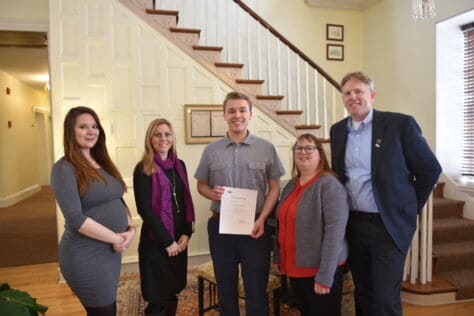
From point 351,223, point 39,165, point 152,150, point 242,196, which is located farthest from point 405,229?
point 39,165

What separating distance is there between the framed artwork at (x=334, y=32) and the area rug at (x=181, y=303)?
Result: 13.0 ft

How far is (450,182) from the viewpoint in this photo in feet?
13.5

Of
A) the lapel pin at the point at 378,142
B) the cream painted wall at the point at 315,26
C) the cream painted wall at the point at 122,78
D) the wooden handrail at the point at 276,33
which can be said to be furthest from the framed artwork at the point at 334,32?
the lapel pin at the point at 378,142

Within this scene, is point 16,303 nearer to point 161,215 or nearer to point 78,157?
point 78,157

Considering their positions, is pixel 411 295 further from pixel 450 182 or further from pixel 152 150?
pixel 152 150

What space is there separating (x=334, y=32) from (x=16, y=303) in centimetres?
551

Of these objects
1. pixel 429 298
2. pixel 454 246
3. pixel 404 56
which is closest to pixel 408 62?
pixel 404 56

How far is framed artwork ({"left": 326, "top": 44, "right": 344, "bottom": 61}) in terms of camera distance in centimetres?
556

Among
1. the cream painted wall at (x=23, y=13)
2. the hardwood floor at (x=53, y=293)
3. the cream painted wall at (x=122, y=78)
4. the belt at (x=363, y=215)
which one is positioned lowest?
the hardwood floor at (x=53, y=293)

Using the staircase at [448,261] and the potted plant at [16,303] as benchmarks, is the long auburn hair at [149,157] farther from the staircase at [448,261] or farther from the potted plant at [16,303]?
the staircase at [448,261]

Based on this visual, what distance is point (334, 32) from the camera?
18.2 feet

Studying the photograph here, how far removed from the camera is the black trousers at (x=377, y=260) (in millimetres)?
1730

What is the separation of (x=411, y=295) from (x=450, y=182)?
175 centimetres

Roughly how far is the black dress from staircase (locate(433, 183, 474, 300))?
2.43 m
